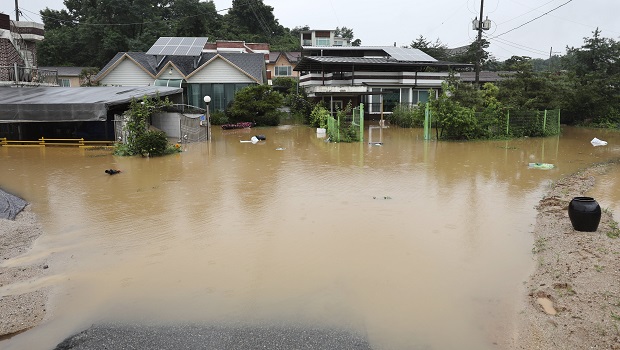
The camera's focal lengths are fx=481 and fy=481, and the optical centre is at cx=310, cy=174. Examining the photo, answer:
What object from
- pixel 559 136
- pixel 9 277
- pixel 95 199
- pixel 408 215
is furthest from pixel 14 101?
pixel 559 136

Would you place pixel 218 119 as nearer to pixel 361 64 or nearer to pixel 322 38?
pixel 361 64

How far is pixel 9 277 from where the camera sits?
A: 23.4 ft

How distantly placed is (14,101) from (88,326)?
65.6 ft

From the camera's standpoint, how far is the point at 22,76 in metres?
28.2

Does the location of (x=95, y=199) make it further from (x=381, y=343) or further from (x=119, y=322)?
(x=381, y=343)

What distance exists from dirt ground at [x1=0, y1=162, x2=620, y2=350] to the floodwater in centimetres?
21

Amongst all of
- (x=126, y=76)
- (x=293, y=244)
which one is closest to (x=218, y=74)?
(x=126, y=76)

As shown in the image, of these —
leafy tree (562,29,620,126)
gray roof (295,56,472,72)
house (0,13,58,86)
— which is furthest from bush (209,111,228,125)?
leafy tree (562,29,620,126)

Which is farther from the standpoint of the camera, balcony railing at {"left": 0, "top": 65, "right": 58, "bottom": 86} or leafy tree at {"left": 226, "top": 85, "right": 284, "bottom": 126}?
leafy tree at {"left": 226, "top": 85, "right": 284, "bottom": 126}

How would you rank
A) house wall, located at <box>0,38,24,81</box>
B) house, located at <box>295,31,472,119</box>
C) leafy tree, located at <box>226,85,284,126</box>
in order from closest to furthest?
1. house wall, located at <box>0,38,24,81</box>
2. leafy tree, located at <box>226,85,284,126</box>
3. house, located at <box>295,31,472,119</box>

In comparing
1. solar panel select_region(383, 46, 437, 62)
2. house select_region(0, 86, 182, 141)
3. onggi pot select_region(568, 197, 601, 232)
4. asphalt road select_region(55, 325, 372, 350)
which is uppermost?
solar panel select_region(383, 46, 437, 62)

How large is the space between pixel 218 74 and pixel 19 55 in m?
12.8

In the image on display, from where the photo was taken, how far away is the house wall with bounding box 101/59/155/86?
120ft

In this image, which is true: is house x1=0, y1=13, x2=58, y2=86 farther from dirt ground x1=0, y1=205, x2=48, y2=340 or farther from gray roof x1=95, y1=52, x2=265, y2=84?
dirt ground x1=0, y1=205, x2=48, y2=340
